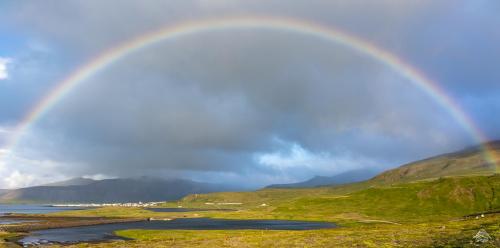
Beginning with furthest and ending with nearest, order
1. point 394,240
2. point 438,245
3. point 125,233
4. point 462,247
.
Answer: point 125,233
point 394,240
point 438,245
point 462,247

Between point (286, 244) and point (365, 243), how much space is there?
17275 mm

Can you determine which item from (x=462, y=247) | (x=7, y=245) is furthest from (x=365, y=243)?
(x=7, y=245)

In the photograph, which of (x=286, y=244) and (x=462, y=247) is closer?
(x=462, y=247)

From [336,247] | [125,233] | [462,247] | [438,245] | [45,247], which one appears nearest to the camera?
[462,247]

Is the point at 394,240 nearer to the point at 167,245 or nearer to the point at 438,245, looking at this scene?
the point at 438,245

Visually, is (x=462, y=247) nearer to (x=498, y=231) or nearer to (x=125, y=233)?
(x=498, y=231)

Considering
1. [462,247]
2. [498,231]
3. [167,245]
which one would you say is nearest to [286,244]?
[167,245]

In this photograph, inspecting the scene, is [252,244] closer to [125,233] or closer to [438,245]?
[438,245]

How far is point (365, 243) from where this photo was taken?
85.4 meters

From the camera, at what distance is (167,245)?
101m

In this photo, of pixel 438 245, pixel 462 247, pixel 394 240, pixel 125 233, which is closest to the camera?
pixel 462 247

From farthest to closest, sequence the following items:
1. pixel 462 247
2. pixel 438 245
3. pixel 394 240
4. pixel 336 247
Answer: pixel 394 240 < pixel 336 247 < pixel 438 245 < pixel 462 247

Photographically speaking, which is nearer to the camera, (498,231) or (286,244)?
(498,231)

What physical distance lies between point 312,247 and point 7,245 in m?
88.5
